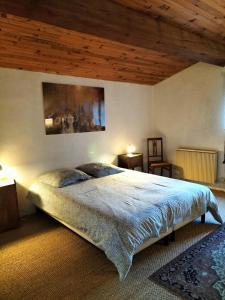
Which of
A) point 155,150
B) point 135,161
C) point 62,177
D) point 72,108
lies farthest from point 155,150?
point 62,177

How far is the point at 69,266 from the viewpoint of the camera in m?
2.17

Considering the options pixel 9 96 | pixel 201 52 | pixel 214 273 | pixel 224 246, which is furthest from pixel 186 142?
pixel 9 96

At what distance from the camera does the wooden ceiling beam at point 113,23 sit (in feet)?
5.72

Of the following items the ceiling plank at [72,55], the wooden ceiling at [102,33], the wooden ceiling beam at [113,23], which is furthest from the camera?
the ceiling plank at [72,55]

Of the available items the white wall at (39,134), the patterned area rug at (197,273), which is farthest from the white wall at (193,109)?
the patterned area rug at (197,273)

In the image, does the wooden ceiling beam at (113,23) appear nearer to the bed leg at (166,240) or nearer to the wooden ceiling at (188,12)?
the wooden ceiling at (188,12)

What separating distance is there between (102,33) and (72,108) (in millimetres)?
1742

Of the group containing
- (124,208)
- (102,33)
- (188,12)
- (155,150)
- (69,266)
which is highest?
(188,12)

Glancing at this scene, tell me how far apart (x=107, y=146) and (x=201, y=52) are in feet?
7.16

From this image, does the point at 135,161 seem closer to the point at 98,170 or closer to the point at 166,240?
the point at 98,170

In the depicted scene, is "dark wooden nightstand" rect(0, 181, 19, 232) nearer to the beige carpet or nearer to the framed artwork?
the beige carpet

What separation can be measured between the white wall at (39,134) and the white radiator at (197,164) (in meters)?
1.16

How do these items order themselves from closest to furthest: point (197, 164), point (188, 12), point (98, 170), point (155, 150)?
1. point (188, 12)
2. point (98, 170)
3. point (197, 164)
4. point (155, 150)

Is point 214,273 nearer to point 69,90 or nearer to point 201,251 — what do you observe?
point 201,251
